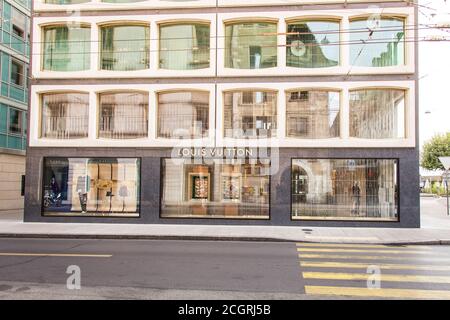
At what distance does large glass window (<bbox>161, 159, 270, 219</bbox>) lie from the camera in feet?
59.7

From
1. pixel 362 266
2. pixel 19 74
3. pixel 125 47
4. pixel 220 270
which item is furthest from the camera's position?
pixel 19 74

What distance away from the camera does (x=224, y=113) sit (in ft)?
60.6

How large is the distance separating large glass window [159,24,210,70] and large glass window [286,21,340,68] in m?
3.95

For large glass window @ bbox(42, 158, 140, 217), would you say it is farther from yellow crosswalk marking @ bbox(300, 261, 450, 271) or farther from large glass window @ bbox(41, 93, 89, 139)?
yellow crosswalk marking @ bbox(300, 261, 450, 271)

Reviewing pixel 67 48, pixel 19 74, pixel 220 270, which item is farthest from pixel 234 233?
pixel 19 74

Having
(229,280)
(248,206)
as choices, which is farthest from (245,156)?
(229,280)

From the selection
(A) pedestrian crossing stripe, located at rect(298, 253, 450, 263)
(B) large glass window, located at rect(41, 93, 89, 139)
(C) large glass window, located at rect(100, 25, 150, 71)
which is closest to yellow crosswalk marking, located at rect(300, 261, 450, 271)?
(A) pedestrian crossing stripe, located at rect(298, 253, 450, 263)

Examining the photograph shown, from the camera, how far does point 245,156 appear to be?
18188 mm

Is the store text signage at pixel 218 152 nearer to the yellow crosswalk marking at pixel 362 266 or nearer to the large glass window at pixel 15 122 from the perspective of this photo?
the yellow crosswalk marking at pixel 362 266

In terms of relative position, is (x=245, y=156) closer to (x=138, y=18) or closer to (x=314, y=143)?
(x=314, y=143)

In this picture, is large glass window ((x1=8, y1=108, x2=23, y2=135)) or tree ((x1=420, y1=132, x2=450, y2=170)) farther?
tree ((x1=420, y1=132, x2=450, y2=170))

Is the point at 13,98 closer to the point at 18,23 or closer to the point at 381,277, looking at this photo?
the point at 18,23

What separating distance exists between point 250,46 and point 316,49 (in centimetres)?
304
